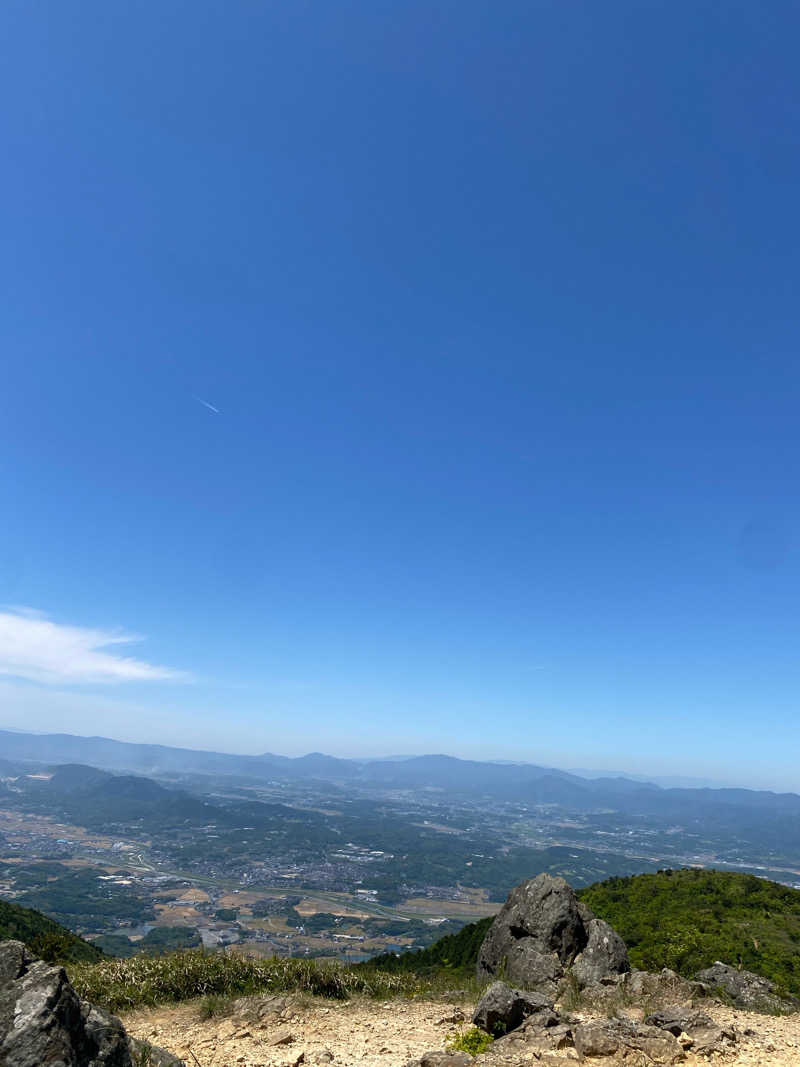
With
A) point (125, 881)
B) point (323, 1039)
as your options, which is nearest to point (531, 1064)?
point (323, 1039)

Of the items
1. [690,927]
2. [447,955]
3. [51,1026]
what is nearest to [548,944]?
[51,1026]

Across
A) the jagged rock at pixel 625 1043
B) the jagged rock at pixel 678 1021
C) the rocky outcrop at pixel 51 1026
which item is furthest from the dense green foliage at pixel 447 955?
the rocky outcrop at pixel 51 1026

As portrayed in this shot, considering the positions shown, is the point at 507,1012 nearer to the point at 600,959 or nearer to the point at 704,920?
the point at 600,959

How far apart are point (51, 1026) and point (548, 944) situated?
1941cm

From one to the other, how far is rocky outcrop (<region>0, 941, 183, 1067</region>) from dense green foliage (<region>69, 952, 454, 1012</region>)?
7484 millimetres

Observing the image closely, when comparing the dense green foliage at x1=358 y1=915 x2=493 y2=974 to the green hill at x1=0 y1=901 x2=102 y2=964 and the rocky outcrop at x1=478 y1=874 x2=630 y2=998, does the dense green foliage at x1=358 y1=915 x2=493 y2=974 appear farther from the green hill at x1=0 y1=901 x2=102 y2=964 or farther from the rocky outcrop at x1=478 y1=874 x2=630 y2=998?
the green hill at x1=0 y1=901 x2=102 y2=964

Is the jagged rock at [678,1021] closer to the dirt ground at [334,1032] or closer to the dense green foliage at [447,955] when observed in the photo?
the dirt ground at [334,1032]

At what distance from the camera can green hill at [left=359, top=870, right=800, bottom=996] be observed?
29953mm

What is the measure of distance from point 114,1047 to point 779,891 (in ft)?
197

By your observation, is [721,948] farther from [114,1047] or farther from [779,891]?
[114,1047]

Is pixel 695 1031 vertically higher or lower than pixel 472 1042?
higher

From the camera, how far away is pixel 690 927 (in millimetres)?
37281

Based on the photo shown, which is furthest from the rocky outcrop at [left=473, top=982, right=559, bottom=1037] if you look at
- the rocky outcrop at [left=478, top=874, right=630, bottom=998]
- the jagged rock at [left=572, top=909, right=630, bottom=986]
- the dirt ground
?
the jagged rock at [left=572, top=909, right=630, bottom=986]

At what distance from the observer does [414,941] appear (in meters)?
129
